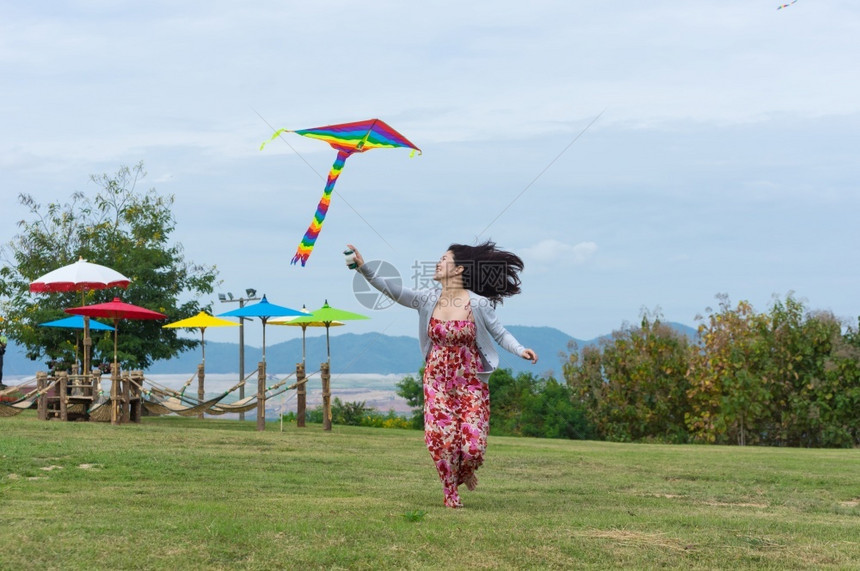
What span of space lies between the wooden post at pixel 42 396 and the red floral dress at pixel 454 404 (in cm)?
1305

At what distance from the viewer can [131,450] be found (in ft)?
38.7

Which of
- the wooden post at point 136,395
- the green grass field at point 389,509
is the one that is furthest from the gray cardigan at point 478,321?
the wooden post at point 136,395

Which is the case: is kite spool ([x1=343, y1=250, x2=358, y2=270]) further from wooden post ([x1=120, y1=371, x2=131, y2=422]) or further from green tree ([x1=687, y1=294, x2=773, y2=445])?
green tree ([x1=687, y1=294, x2=773, y2=445])

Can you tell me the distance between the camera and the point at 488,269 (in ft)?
27.0

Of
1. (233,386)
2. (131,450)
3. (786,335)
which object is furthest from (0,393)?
(786,335)

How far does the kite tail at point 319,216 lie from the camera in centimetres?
884

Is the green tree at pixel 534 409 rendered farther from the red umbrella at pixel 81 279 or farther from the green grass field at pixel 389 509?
the green grass field at pixel 389 509

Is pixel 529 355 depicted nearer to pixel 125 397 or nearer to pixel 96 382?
pixel 125 397

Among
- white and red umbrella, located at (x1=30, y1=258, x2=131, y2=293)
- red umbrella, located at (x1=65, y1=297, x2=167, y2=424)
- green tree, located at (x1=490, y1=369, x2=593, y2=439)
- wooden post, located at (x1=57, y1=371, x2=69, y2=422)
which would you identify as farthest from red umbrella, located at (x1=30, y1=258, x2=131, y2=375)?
green tree, located at (x1=490, y1=369, x2=593, y2=439)

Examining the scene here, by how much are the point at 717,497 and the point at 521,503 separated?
9.05ft

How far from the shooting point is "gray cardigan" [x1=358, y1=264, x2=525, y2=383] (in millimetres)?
7848

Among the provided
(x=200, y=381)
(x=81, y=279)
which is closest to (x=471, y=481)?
(x=81, y=279)

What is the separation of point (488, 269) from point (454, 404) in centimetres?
122

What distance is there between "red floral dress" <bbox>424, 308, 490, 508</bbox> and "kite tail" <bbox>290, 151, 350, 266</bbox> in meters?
1.62
